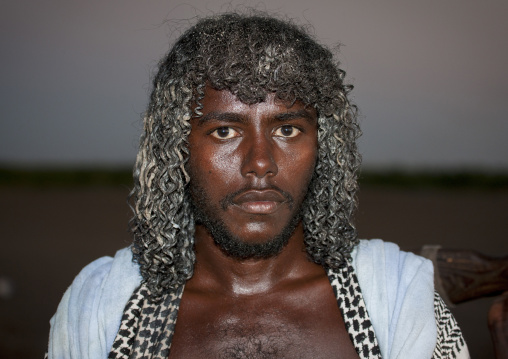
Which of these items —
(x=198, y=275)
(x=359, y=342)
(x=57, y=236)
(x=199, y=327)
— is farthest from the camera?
(x=57, y=236)

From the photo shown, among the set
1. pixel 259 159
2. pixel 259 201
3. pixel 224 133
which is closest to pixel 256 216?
pixel 259 201

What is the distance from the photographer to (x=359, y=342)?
3.07 m

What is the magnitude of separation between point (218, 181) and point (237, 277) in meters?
0.66

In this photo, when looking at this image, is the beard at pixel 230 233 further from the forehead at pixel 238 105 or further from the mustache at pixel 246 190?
the forehead at pixel 238 105

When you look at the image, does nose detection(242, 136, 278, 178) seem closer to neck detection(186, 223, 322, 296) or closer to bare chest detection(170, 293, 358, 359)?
neck detection(186, 223, 322, 296)

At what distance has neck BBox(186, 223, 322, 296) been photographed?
3.51 m

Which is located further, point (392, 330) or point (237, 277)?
point (237, 277)

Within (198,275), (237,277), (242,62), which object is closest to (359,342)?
(237,277)

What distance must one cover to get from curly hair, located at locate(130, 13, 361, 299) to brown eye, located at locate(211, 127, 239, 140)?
0.16m

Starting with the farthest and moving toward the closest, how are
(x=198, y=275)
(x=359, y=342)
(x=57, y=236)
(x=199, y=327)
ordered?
(x=57, y=236)
(x=198, y=275)
(x=199, y=327)
(x=359, y=342)

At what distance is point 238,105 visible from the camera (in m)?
3.15

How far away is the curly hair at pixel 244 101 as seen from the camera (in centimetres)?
A: 321

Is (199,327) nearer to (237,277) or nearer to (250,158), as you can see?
(237,277)

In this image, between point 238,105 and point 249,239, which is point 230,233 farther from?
point 238,105
